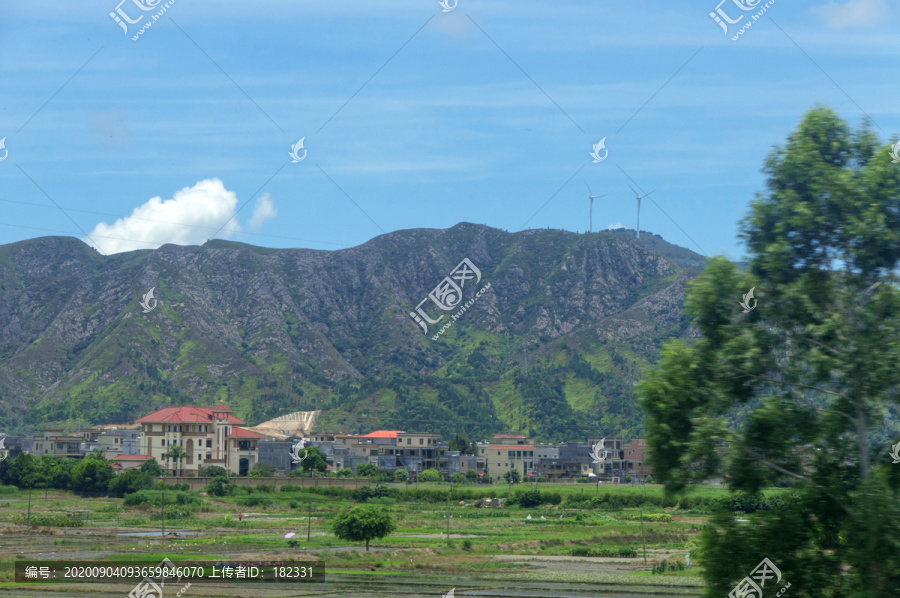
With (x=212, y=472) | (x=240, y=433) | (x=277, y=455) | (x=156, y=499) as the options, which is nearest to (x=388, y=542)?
(x=156, y=499)

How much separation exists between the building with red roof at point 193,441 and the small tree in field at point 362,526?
225 feet

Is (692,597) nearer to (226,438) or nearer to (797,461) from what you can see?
(797,461)

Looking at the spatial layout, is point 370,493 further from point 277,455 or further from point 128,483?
point 277,455

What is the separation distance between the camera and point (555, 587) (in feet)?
144

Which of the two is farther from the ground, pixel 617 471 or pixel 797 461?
pixel 797 461

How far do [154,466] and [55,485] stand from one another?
45.0 feet

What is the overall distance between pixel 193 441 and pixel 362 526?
242 feet

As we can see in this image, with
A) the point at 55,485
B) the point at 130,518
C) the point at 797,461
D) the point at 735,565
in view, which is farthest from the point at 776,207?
the point at 55,485

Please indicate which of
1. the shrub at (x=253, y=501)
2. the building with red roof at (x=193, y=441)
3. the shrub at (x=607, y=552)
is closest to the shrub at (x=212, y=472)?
the building with red roof at (x=193, y=441)

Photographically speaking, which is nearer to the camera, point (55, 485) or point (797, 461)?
point (797, 461)

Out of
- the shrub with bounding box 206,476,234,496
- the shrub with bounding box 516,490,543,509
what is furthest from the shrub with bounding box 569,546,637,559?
the shrub with bounding box 206,476,234,496

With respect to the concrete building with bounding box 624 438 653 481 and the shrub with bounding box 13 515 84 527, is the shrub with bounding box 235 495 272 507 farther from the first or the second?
the concrete building with bounding box 624 438 653 481

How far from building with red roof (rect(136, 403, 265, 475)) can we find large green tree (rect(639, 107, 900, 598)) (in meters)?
119

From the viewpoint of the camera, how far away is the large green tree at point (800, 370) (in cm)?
1339
